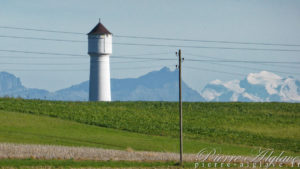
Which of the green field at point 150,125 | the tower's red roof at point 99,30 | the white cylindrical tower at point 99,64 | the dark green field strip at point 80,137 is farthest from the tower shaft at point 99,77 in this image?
the dark green field strip at point 80,137

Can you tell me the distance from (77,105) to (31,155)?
1485 inches

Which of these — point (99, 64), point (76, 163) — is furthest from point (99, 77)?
point (76, 163)

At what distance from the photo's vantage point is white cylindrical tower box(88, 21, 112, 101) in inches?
3836

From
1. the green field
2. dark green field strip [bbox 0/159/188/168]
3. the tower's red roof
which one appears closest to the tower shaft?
the tower's red roof

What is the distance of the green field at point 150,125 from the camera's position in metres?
54.4

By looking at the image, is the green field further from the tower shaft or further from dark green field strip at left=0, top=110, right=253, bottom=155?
the tower shaft

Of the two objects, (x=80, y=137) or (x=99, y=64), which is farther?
(x=99, y=64)

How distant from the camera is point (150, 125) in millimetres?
67562

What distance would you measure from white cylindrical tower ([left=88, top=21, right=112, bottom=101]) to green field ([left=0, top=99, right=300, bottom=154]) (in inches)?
462

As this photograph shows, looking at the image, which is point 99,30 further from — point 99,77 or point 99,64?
point 99,77

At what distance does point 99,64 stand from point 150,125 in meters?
32.3

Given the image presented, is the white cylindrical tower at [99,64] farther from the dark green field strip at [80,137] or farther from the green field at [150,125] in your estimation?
the dark green field strip at [80,137]

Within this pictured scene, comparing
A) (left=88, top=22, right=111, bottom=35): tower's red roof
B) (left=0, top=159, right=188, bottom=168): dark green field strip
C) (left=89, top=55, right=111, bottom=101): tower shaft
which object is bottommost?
(left=0, top=159, right=188, bottom=168): dark green field strip

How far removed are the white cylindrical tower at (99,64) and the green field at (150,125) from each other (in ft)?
38.5
